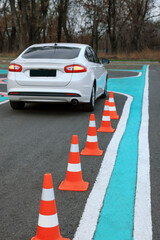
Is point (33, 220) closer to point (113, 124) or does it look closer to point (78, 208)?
point (78, 208)

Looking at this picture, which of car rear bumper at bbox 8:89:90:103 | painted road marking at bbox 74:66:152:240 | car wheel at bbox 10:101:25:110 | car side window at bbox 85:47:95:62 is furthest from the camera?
car side window at bbox 85:47:95:62

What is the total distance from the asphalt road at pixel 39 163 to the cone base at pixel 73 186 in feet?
0.20

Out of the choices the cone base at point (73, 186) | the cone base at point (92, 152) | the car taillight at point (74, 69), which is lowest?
the cone base at point (92, 152)

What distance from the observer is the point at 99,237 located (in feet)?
9.79

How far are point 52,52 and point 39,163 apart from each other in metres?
4.53

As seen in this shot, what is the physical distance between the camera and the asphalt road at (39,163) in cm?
331

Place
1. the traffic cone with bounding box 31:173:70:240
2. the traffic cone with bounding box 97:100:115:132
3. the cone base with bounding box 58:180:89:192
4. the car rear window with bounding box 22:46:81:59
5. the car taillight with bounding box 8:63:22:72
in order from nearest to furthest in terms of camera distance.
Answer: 1. the traffic cone with bounding box 31:173:70:240
2. the cone base with bounding box 58:180:89:192
3. the traffic cone with bounding box 97:100:115:132
4. the car taillight with bounding box 8:63:22:72
5. the car rear window with bounding box 22:46:81:59

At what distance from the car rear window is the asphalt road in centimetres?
135

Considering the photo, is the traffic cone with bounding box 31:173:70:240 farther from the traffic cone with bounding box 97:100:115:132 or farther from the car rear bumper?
the car rear bumper

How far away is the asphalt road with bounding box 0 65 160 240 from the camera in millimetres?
3309

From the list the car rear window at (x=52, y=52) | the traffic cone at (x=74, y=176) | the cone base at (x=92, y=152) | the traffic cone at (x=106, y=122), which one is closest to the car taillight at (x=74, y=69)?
the car rear window at (x=52, y=52)

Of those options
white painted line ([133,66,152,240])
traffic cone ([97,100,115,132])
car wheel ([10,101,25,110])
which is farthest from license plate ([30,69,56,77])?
white painted line ([133,66,152,240])

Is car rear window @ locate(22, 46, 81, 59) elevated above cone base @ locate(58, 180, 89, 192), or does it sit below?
above

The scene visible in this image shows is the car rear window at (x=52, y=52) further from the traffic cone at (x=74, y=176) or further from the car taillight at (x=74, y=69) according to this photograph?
the traffic cone at (x=74, y=176)
